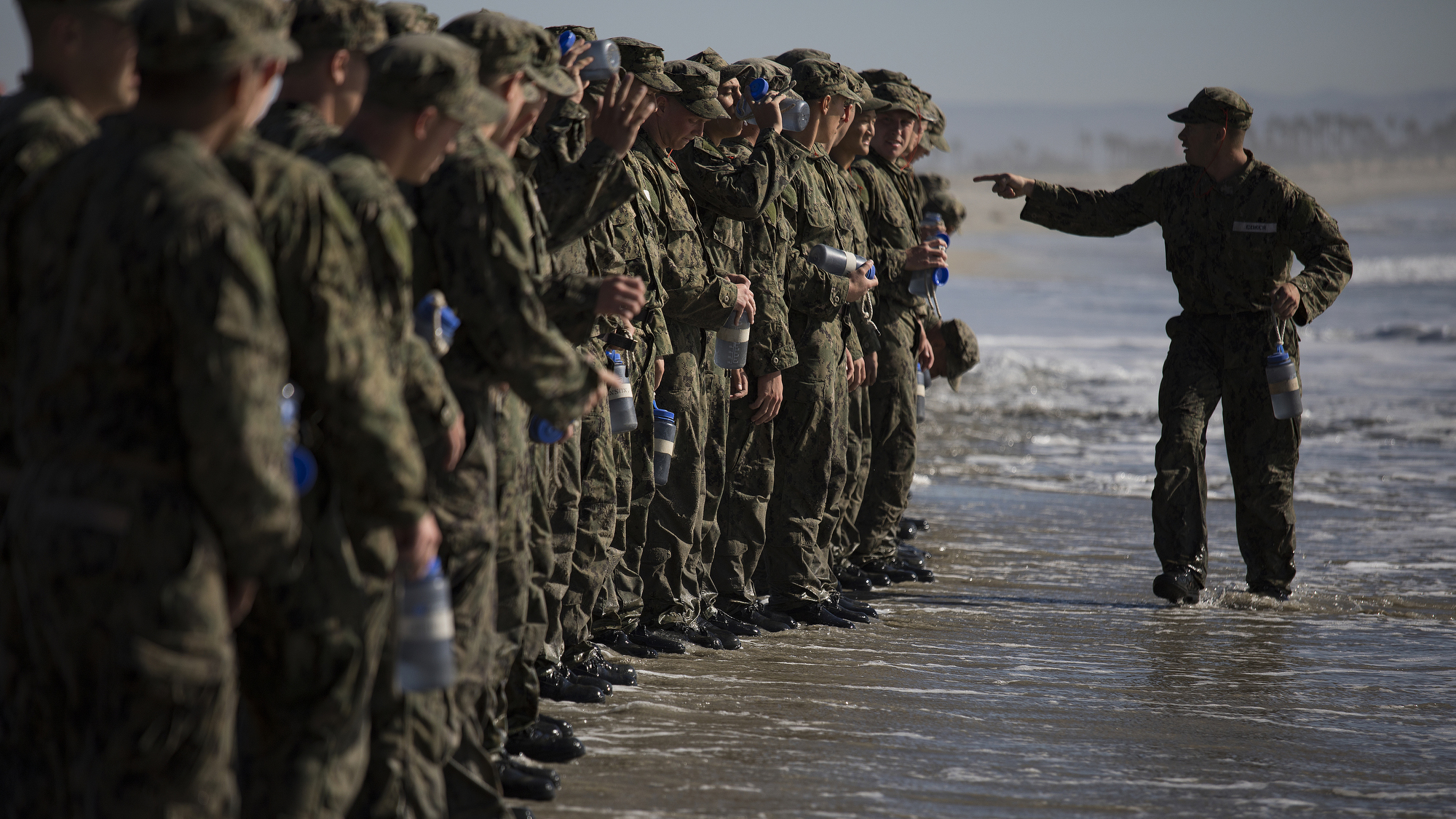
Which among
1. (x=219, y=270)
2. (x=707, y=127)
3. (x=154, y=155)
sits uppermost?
(x=707, y=127)

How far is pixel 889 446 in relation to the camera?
929 centimetres

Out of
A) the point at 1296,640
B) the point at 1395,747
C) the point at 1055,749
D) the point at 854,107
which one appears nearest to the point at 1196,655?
the point at 1296,640

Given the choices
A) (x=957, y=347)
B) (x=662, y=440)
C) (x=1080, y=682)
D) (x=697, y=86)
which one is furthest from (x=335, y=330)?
(x=957, y=347)

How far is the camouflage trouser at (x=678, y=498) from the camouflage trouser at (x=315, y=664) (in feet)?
12.2

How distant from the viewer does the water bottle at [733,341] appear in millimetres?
6855

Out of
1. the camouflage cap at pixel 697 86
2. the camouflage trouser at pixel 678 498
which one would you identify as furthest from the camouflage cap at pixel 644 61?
the camouflage trouser at pixel 678 498

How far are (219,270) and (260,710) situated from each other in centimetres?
96

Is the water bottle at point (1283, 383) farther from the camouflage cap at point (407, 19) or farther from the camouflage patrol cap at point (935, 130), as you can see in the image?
the camouflage cap at point (407, 19)

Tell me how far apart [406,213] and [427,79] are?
32 centimetres

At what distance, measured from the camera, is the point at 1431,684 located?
6668 millimetres

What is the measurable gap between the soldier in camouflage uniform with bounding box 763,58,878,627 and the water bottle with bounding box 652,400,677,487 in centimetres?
141

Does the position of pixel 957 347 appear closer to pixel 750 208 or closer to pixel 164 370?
pixel 750 208

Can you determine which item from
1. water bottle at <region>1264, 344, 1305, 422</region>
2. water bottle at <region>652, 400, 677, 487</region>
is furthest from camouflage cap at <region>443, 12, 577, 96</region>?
water bottle at <region>1264, 344, 1305, 422</region>

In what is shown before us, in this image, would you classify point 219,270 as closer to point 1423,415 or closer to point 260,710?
point 260,710
